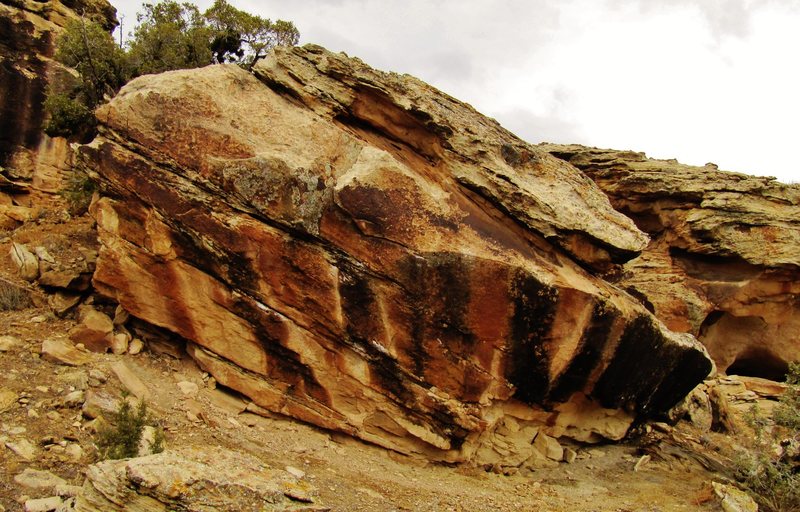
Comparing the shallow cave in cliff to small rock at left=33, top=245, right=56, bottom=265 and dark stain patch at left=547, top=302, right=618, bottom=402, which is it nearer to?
dark stain patch at left=547, top=302, right=618, bottom=402

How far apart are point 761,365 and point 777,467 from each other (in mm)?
9221

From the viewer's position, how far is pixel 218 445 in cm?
995

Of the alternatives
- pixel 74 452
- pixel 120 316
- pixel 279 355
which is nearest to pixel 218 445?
pixel 279 355

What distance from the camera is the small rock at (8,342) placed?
1039cm

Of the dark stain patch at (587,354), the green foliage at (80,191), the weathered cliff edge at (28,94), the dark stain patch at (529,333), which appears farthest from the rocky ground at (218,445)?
the weathered cliff edge at (28,94)

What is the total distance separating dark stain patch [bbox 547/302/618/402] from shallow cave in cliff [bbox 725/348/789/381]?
11.5m

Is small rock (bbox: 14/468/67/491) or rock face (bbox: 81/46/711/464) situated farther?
rock face (bbox: 81/46/711/464)

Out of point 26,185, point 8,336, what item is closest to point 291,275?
point 8,336

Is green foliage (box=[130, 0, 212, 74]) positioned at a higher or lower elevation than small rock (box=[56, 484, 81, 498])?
higher

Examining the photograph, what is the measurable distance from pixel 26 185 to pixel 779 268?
90.3ft

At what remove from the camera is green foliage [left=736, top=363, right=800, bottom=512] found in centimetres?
1140

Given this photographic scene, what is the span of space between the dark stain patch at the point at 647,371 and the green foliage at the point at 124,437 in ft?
33.1

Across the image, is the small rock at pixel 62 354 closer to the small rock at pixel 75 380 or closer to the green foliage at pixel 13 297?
the small rock at pixel 75 380

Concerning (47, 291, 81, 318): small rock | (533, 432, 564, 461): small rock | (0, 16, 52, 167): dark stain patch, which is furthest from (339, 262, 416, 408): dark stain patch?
(0, 16, 52, 167): dark stain patch
